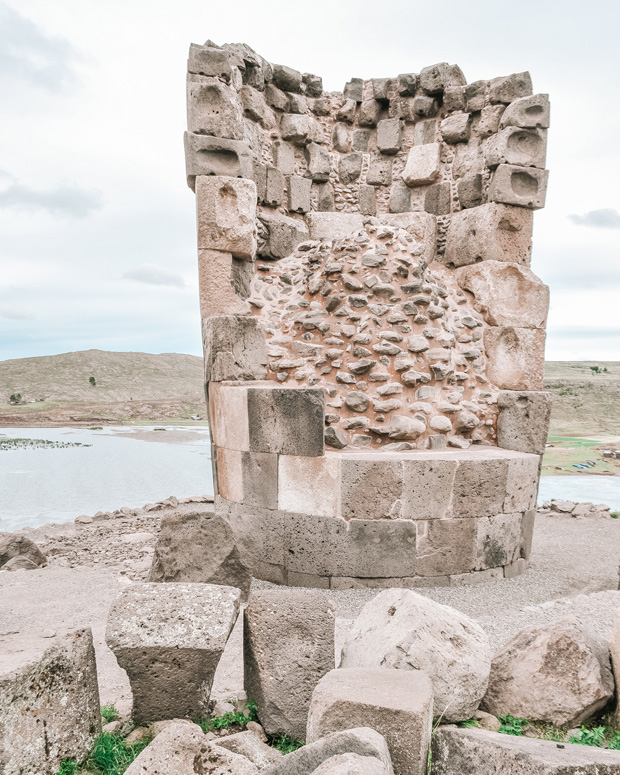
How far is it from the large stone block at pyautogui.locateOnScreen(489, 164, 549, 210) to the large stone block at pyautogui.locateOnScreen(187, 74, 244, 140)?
10.0 ft

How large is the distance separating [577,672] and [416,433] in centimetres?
294

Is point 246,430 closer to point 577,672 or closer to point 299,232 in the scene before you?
point 299,232

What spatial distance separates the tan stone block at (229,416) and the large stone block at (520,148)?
4063 millimetres

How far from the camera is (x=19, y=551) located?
6.06 metres

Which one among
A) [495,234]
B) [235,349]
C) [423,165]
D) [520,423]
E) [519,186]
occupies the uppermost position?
[423,165]

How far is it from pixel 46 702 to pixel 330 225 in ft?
20.1

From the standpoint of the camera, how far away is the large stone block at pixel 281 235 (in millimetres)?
6672

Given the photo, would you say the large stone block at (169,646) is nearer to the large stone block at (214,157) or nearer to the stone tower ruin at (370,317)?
the stone tower ruin at (370,317)

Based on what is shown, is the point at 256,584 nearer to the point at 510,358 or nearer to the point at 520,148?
the point at 510,358

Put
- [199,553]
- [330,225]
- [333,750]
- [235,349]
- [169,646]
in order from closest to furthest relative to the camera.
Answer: [333,750], [169,646], [199,553], [235,349], [330,225]

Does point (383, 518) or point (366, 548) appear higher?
point (383, 518)

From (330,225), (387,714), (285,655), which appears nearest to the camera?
(387,714)

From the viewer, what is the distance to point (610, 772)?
1873 millimetres

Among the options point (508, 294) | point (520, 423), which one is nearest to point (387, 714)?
point (520, 423)
